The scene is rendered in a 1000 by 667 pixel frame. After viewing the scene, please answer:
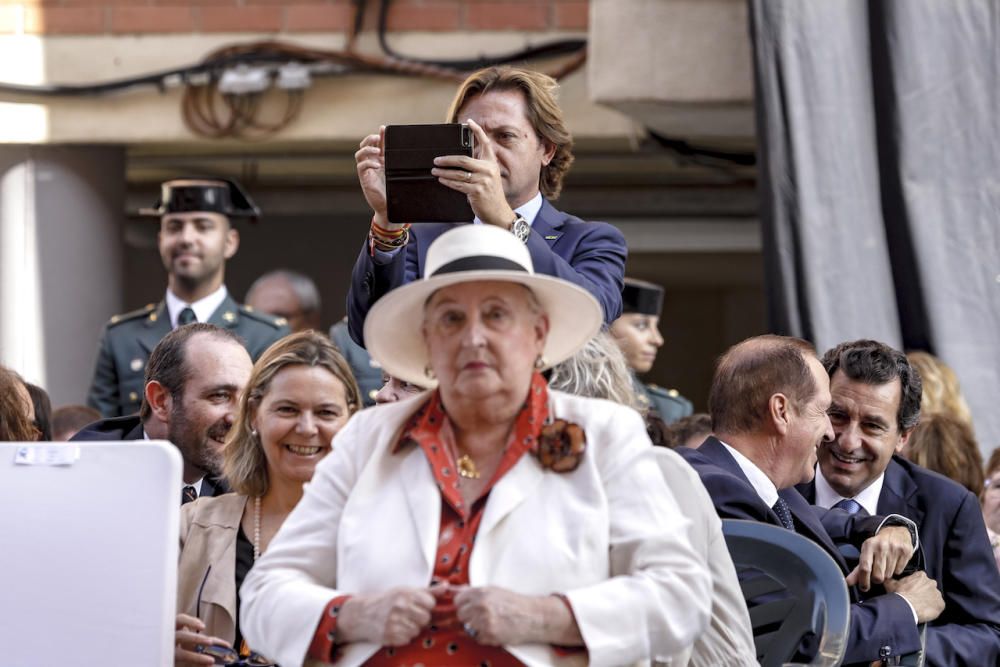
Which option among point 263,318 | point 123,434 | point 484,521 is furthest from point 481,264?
point 263,318

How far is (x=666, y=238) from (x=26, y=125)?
3444mm

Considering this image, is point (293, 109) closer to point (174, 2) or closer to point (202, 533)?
point (174, 2)

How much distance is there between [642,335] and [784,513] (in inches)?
145

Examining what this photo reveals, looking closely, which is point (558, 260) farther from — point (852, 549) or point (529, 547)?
point (852, 549)

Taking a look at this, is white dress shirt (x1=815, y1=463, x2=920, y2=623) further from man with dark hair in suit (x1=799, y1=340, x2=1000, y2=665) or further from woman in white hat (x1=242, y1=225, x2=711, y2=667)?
woman in white hat (x1=242, y1=225, x2=711, y2=667)

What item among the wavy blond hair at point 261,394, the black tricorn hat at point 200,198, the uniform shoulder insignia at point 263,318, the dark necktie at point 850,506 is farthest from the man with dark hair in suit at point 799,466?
the black tricorn hat at point 200,198

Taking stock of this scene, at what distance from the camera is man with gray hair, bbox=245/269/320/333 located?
28.0 ft

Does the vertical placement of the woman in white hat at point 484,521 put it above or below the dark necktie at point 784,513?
above

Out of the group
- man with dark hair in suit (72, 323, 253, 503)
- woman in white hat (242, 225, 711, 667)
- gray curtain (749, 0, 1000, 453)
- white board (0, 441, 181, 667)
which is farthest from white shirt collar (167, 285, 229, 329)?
woman in white hat (242, 225, 711, 667)

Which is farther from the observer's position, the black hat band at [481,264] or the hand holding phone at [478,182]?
the hand holding phone at [478,182]

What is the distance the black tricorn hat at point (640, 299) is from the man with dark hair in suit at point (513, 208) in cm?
357

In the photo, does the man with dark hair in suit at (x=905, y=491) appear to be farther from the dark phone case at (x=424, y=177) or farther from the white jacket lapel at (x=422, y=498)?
the white jacket lapel at (x=422, y=498)

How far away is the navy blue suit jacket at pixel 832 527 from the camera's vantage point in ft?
13.6

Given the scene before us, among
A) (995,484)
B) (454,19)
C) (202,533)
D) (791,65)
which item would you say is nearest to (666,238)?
(454,19)
